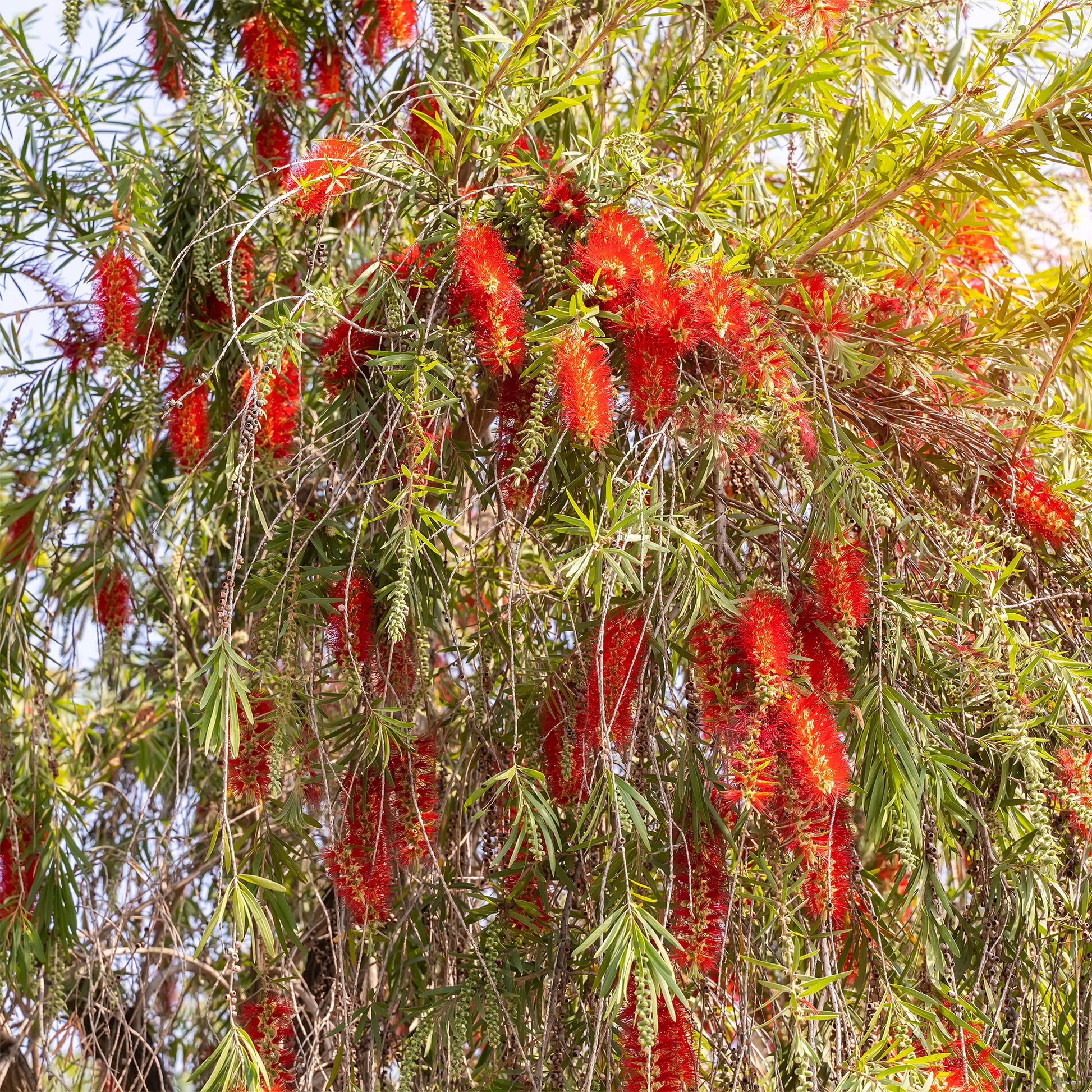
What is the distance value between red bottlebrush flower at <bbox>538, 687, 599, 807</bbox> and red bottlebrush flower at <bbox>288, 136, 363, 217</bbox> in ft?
2.41

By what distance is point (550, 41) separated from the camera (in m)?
1.78

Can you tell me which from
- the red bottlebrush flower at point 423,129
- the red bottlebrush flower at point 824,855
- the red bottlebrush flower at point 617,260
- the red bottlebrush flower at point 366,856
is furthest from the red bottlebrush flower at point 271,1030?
the red bottlebrush flower at point 423,129

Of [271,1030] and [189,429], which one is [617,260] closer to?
[189,429]

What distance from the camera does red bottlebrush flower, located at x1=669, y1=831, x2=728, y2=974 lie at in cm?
133

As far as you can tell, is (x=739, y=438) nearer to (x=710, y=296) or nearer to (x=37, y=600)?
(x=710, y=296)

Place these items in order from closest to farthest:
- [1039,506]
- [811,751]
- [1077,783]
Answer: [811,751], [1077,783], [1039,506]

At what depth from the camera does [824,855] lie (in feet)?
4.19

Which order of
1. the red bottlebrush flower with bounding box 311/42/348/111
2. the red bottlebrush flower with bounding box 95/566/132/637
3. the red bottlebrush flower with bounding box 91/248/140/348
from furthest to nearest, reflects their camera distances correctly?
1. the red bottlebrush flower with bounding box 311/42/348/111
2. the red bottlebrush flower with bounding box 95/566/132/637
3. the red bottlebrush flower with bounding box 91/248/140/348

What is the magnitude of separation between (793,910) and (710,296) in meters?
0.79

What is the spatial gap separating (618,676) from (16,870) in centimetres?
110

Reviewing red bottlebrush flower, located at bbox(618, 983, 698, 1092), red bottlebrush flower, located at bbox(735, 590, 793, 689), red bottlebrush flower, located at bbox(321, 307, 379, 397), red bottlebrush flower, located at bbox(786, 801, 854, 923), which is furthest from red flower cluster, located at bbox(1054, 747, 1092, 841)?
red bottlebrush flower, located at bbox(321, 307, 379, 397)

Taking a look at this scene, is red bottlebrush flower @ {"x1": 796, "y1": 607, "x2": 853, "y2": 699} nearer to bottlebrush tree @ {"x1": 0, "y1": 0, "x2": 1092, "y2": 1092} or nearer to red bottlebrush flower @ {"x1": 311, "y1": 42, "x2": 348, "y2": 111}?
bottlebrush tree @ {"x1": 0, "y1": 0, "x2": 1092, "y2": 1092}

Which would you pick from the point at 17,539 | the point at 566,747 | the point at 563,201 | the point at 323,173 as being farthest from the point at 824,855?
the point at 17,539

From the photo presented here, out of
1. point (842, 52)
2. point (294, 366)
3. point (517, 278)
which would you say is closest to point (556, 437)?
point (517, 278)
